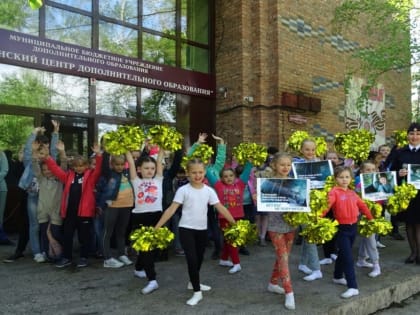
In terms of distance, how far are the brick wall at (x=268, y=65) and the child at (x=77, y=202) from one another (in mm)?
5296

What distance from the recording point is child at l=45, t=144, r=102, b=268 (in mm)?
6008

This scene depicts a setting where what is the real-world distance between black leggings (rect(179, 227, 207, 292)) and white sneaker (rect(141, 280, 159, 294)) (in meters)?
0.52

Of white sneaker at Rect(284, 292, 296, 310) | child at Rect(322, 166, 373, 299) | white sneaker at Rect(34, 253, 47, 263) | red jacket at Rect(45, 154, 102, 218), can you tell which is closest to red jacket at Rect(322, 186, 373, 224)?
child at Rect(322, 166, 373, 299)

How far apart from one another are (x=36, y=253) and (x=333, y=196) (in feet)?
13.8

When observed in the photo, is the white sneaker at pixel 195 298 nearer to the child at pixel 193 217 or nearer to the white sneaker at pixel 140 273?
the child at pixel 193 217

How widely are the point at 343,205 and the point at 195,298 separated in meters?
1.94

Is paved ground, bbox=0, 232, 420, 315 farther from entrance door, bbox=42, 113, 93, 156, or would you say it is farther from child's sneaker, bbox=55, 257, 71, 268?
entrance door, bbox=42, 113, 93, 156

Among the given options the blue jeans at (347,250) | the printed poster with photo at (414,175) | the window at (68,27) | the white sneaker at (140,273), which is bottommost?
the white sneaker at (140,273)

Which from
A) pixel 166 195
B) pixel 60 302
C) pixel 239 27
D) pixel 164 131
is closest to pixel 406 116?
pixel 239 27

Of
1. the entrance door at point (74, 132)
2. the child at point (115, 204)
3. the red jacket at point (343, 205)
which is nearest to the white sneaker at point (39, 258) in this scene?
the child at point (115, 204)

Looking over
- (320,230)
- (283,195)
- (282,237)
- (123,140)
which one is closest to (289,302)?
(282,237)

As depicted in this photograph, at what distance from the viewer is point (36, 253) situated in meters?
6.41

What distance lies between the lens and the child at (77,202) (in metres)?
6.01

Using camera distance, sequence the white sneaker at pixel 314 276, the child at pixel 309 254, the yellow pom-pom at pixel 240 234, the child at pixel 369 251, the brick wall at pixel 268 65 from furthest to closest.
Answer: the brick wall at pixel 268 65 → the child at pixel 369 251 → the child at pixel 309 254 → the white sneaker at pixel 314 276 → the yellow pom-pom at pixel 240 234
